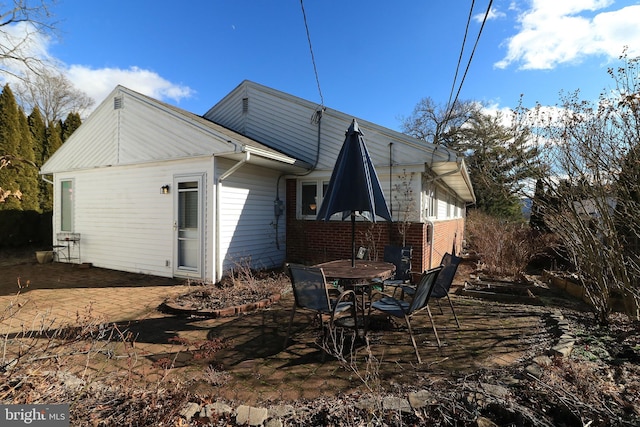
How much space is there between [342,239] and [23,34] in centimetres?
1424

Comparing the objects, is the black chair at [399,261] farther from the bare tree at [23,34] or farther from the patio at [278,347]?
the bare tree at [23,34]

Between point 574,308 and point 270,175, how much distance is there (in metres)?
7.26

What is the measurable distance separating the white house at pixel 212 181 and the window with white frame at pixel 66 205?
0.11 ft

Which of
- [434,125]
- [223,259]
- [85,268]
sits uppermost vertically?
[434,125]

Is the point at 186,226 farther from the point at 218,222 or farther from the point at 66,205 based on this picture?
the point at 66,205

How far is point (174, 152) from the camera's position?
758cm

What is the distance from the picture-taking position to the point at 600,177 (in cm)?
429

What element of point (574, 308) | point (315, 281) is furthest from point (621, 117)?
point (315, 281)

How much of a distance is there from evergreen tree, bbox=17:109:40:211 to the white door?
898cm

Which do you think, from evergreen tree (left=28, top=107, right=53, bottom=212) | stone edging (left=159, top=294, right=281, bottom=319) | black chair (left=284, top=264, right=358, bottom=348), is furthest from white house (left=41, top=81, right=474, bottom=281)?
evergreen tree (left=28, top=107, right=53, bottom=212)

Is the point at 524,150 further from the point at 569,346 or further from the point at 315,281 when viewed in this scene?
the point at 315,281

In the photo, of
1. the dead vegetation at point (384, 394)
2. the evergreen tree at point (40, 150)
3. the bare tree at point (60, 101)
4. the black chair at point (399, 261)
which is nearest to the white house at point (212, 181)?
the black chair at point (399, 261)

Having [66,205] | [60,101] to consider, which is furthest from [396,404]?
[60,101]

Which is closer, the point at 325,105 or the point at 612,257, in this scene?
the point at 612,257
